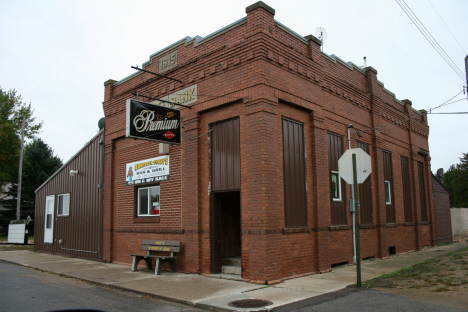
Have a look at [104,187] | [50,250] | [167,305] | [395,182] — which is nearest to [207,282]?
[167,305]

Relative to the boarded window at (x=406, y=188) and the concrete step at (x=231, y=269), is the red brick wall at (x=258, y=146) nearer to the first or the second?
the concrete step at (x=231, y=269)

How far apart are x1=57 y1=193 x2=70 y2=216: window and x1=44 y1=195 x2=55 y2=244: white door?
0.50 meters

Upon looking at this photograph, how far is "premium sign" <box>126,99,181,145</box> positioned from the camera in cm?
1073

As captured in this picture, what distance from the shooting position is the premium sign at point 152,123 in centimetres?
1073

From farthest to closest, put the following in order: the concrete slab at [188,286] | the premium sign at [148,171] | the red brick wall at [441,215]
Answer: the red brick wall at [441,215], the premium sign at [148,171], the concrete slab at [188,286]

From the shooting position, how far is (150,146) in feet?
43.7

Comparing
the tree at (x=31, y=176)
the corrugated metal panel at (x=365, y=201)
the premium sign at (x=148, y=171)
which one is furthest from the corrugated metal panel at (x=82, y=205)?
the tree at (x=31, y=176)

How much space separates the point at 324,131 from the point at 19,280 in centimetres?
975

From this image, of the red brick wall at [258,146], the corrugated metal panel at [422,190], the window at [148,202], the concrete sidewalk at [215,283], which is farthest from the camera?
the corrugated metal panel at [422,190]

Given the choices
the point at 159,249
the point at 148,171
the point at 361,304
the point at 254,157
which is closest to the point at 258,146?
the point at 254,157

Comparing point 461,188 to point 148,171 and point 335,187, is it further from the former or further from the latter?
point 148,171

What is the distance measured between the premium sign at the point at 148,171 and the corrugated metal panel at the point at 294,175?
404 centimetres

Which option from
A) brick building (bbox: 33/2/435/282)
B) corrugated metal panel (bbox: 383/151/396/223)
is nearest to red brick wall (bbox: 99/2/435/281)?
brick building (bbox: 33/2/435/282)

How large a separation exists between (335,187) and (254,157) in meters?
4.03
